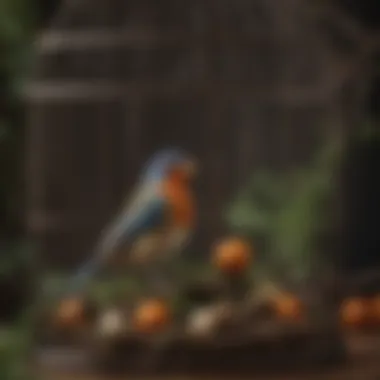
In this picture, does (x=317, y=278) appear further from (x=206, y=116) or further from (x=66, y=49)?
(x=66, y=49)

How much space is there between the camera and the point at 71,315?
100 centimetres

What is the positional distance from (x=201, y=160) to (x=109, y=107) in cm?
10

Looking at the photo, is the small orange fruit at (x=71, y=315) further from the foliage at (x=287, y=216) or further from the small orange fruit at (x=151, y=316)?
the foliage at (x=287, y=216)

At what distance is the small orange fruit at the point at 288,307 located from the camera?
102 cm

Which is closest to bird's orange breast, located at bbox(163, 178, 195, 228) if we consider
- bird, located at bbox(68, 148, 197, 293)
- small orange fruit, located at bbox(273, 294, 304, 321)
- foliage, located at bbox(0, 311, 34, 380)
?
bird, located at bbox(68, 148, 197, 293)

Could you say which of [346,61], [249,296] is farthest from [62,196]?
[346,61]

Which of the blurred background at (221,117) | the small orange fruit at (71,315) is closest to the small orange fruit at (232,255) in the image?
the blurred background at (221,117)

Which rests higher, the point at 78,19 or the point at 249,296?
the point at 78,19

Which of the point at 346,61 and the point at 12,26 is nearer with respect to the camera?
the point at 12,26

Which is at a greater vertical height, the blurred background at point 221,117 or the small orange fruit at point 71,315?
the blurred background at point 221,117

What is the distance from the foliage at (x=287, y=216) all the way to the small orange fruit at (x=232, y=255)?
0.01 meters

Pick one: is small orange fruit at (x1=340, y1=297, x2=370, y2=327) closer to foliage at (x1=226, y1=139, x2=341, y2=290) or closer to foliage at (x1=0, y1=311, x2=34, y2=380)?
foliage at (x1=226, y1=139, x2=341, y2=290)

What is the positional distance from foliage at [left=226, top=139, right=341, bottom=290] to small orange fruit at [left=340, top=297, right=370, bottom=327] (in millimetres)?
45

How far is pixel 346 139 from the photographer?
43.0 inches
